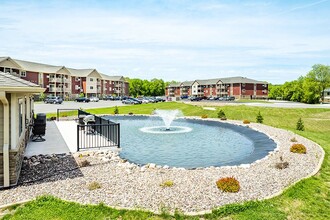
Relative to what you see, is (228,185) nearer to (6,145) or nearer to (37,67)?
(6,145)

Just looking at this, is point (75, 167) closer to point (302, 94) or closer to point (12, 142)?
point (12, 142)

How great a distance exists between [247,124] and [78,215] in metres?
23.1

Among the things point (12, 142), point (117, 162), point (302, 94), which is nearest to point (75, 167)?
point (117, 162)

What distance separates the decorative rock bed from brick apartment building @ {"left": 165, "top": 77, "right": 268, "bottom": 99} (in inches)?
3298

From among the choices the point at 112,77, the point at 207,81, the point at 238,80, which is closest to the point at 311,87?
the point at 238,80

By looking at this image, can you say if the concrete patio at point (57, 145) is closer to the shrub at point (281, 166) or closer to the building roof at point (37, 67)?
the shrub at point (281, 166)

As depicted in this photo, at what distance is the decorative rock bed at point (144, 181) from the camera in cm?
720

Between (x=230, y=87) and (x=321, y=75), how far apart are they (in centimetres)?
3041

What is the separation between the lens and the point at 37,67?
75250mm

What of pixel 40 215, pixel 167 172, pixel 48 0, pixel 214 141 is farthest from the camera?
pixel 214 141

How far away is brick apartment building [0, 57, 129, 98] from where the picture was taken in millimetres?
70356

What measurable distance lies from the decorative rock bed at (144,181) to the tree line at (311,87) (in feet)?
211

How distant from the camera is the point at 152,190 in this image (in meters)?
7.95

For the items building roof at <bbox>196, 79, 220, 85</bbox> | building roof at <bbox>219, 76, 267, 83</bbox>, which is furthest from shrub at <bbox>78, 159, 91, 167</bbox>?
building roof at <bbox>196, 79, 220, 85</bbox>
